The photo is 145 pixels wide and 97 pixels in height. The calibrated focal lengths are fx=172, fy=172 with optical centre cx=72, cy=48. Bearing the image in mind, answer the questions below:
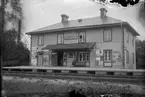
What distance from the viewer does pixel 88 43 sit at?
3.88 m

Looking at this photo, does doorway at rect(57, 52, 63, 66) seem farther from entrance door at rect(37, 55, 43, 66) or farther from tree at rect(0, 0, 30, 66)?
tree at rect(0, 0, 30, 66)

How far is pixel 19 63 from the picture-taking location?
292 cm

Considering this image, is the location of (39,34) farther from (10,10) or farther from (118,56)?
(118,56)

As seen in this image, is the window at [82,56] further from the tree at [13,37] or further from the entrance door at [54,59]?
the tree at [13,37]

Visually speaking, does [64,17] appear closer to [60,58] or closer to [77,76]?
[77,76]

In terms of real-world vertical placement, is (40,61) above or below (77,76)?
above

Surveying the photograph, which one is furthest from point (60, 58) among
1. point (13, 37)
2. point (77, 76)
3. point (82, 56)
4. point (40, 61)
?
point (13, 37)

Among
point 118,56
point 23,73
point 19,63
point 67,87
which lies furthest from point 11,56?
point 118,56

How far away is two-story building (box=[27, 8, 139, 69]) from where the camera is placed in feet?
10.8

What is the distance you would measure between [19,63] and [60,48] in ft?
4.34

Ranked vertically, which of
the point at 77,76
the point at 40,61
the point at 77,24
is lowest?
the point at 77,76

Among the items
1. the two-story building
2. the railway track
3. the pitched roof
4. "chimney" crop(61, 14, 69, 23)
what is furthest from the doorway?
"chimney" crop(61, 14, 69, 23)

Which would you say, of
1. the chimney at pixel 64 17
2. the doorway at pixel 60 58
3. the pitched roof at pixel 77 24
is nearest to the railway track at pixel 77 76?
the doorway at pixel 60 58

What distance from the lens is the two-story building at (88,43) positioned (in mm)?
3302
